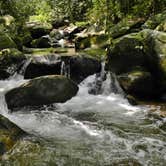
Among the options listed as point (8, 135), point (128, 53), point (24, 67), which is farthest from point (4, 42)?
point (8, 135)

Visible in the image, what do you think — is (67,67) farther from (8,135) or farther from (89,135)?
(8,135)

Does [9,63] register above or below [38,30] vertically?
above

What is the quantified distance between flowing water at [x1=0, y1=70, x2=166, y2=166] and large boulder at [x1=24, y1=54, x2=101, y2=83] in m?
1.92

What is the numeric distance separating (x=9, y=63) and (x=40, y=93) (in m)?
3.61

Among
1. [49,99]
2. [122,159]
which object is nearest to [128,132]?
[122,159]

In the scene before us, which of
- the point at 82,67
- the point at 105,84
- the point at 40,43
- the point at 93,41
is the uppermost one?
the point at 82,67

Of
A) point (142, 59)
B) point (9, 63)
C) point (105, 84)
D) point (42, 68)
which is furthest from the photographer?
point (9, 63)

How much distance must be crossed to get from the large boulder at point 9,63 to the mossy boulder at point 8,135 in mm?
6238

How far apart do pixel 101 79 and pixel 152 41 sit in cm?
247

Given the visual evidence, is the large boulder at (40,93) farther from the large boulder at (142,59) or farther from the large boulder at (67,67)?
the large boulder at (67,67)

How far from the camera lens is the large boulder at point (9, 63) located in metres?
13.2

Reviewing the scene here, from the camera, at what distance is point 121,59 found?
36.8ft

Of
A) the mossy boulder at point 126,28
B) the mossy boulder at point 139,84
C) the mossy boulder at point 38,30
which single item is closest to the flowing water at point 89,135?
the mossy boulder at point 139,84

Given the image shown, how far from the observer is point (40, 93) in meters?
10.2
